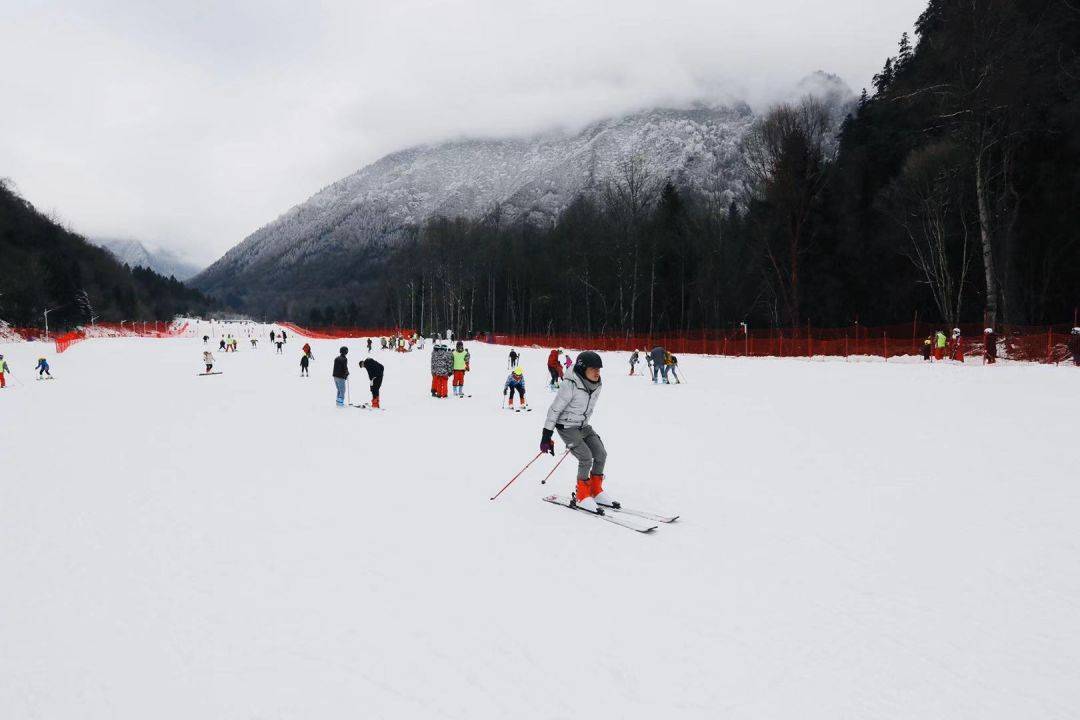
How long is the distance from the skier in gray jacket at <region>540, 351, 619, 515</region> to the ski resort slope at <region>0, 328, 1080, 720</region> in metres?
0.40

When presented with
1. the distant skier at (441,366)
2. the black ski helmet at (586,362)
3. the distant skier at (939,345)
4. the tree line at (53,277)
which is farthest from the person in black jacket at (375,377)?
the tree line at (53,277)

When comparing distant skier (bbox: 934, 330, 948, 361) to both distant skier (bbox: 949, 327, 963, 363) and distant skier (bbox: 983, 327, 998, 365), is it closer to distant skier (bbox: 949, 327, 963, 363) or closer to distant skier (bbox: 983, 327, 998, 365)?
distant skier (bbox: 949, 327, 963, 363)

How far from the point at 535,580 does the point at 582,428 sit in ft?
6.83

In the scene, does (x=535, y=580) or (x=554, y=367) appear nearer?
(x=535, y=580)

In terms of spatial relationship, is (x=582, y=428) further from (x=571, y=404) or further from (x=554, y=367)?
(x=554, y=367)

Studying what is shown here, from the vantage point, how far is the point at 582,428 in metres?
6.11

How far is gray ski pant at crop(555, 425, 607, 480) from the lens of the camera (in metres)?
6.04

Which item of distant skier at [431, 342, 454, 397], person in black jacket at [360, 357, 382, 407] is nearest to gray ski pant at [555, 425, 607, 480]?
person in black jacket at [360, 357, 382, 407]

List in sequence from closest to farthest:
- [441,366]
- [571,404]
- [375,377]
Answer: [571,404] < [375,377] < [441,366]

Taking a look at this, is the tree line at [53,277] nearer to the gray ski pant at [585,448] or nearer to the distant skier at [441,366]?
the distant skier at [441,366]

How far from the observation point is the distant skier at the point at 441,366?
51.1 ft

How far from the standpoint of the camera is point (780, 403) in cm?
1380

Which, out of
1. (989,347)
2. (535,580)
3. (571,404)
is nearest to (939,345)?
(989,347)

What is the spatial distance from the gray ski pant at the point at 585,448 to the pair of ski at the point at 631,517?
39 centimetres
